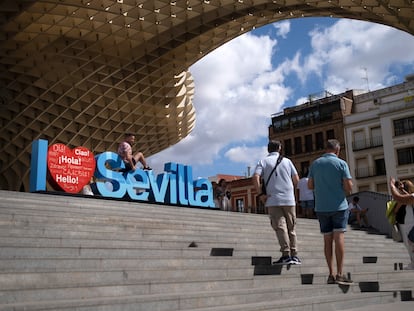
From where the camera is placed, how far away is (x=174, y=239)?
8961 millimetres

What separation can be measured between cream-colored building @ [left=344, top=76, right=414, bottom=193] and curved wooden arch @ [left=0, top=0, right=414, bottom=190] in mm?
21628

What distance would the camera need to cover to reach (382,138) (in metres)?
48.5

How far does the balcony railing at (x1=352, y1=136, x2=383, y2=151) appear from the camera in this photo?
4938cm

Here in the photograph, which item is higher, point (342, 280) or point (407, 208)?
point (407, 208)

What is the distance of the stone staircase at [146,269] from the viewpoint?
474 cm

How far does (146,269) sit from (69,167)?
1069 centimetres

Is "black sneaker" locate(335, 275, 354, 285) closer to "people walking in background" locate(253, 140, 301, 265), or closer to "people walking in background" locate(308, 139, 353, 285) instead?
"people walking in background" locate(308, 139, 353, 285)

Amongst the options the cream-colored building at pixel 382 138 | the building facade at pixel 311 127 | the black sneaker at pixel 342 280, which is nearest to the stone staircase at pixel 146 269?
the black sneaker at pixel 342 280

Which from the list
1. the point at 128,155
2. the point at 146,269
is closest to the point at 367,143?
the point at 128,155

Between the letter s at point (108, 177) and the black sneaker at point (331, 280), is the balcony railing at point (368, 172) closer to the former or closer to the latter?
the letter s at point (108, 177)

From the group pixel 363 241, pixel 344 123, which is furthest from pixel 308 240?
pixel 344 123

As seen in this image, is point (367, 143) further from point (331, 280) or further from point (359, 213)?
point (331, 280)

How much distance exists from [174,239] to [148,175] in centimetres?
864

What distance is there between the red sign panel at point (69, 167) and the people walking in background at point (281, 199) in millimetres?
9588
